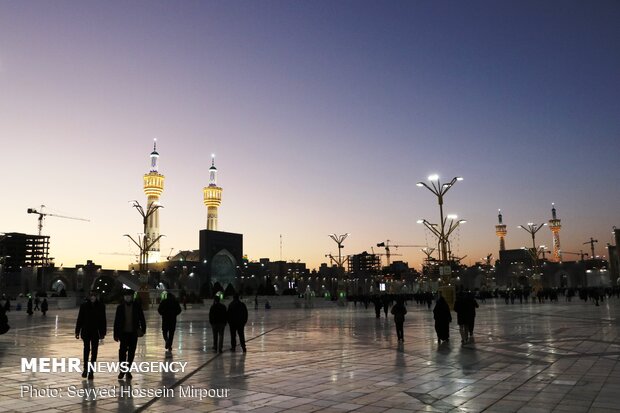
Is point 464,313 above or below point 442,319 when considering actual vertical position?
above

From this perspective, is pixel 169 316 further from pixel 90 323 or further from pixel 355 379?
pixel 355 379

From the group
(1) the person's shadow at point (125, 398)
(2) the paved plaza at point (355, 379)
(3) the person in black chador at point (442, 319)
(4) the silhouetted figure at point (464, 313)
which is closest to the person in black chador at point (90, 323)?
(2) the paved plaza at point (355, 379)

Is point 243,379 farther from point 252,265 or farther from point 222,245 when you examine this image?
point 252,265

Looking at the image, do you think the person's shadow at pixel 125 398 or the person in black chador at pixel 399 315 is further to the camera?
the person in black chador at pixel 399 315

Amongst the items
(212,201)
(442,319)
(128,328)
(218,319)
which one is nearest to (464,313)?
(442,319)

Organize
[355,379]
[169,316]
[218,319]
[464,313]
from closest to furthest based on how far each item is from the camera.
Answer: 1. [355,379]
2. [169,316]
3. [218,319]
4. [464,313]

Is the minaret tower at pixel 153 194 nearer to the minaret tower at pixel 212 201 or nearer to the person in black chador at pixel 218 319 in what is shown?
the minaret tower at pixel 212 201

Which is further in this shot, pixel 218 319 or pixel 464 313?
pixel 464 313

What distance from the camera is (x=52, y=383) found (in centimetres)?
918

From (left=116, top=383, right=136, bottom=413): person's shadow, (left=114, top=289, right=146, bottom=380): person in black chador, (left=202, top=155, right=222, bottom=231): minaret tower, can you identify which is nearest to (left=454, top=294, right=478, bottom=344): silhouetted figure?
(left=114, top=289, right=146, bottom=380): person in black chador

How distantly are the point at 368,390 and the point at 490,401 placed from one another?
1899 millimetres

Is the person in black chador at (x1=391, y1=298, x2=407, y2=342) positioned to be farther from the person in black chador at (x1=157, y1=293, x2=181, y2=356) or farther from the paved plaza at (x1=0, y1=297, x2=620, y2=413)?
the person in black chador at (x1=157, y1=293, x2=181, y2=356)

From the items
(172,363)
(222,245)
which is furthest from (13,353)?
(222,245)

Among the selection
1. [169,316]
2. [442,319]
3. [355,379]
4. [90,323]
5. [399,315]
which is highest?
[90,323]
